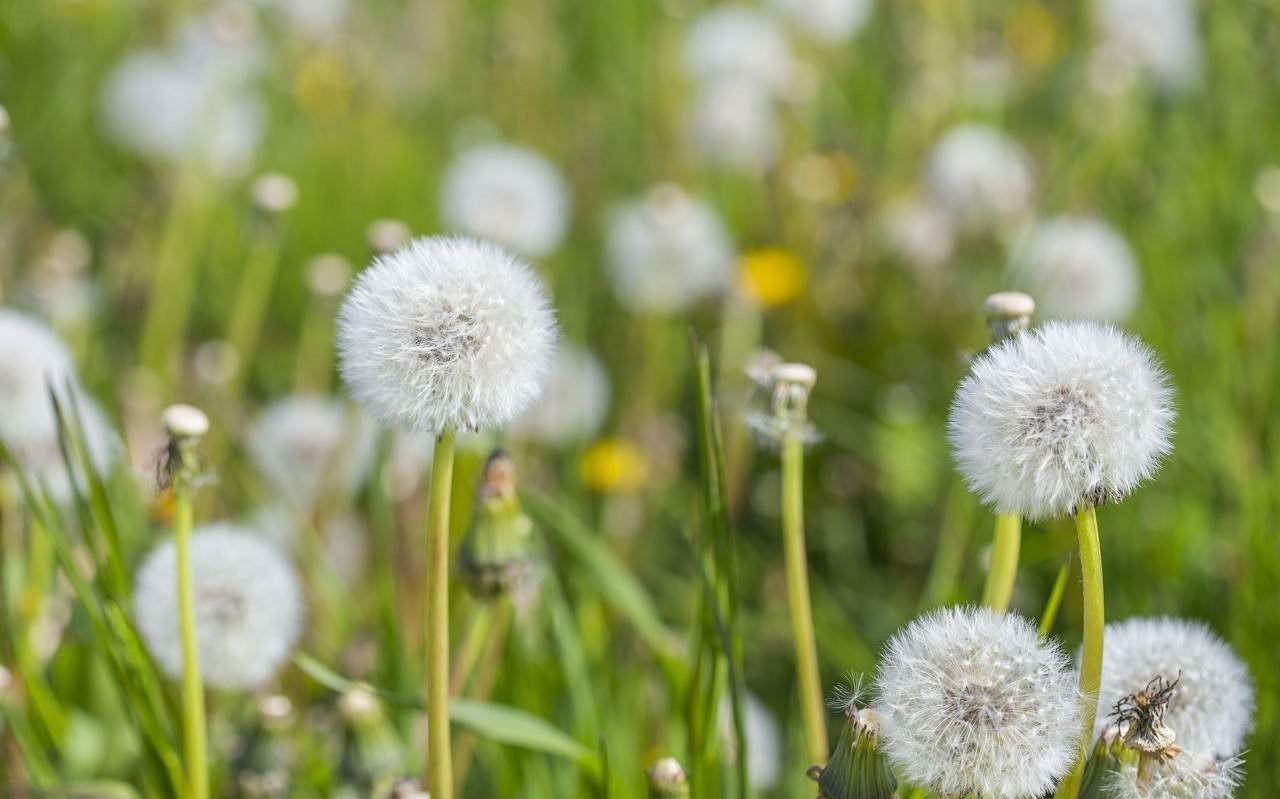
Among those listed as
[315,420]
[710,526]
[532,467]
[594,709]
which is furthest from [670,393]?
[710,526]

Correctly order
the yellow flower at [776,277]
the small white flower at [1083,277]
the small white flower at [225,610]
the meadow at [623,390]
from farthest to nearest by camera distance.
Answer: the yellow flower at [776,277] < the small white flower at [1083,277] < the small white flower at [225,610] < the meadow at [623,390]

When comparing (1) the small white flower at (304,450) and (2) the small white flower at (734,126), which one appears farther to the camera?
(2) the small white flower at (734,126)

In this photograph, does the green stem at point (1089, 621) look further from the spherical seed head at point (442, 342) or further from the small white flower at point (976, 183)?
the small white flower at point (976, 183)

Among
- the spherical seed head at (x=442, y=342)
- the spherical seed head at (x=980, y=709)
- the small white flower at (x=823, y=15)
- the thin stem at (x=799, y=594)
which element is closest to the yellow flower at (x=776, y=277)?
the small white flower at (x=823, y=15)

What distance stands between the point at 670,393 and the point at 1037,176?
141cm

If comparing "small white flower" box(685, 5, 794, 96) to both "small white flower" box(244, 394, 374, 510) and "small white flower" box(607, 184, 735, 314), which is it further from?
"small white flower" box(244, 394, 374, 510)

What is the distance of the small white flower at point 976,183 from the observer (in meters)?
3.44

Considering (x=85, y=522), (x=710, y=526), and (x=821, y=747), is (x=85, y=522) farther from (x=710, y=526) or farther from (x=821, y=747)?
(x=821, y=747)

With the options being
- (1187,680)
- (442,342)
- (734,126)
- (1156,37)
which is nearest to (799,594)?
(1187,680)

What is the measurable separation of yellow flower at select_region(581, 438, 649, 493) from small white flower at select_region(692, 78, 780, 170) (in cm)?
128

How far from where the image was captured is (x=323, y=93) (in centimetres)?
504

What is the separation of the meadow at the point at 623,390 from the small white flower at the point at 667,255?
11 mm

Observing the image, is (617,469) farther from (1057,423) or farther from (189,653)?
(1057,423)

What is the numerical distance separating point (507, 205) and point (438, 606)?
6.51 feet
